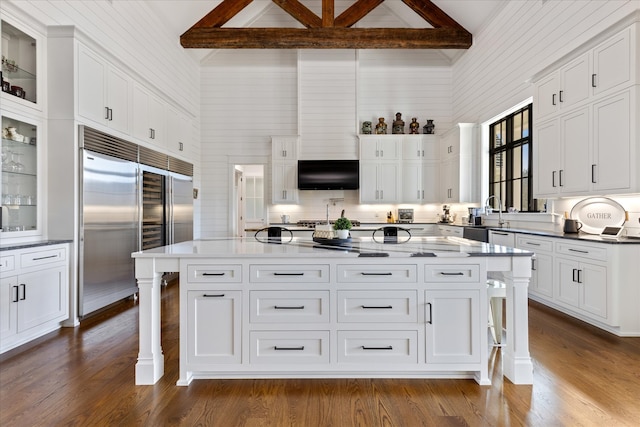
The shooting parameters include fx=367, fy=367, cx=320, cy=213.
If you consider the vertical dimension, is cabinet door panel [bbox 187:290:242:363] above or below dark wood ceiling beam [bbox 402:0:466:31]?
below

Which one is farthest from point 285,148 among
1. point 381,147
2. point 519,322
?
point 519,322

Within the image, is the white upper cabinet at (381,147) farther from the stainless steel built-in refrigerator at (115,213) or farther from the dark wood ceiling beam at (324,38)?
the stainless steel built-in refrigerator at (115,213)

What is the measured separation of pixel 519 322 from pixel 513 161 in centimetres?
405

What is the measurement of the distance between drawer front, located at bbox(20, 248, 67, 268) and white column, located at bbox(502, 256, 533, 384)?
3.77 metres

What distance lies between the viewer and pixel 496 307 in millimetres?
2893

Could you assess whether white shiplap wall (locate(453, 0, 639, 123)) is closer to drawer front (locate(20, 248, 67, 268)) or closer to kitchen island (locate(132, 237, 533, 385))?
kitchen island (locate(132, 237, 533, 385))

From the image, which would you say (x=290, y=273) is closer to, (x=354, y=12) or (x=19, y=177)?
(x=19, y=177)

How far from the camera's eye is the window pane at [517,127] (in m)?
5.51

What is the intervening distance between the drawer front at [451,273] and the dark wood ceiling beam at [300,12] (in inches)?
228

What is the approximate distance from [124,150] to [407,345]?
159 inches

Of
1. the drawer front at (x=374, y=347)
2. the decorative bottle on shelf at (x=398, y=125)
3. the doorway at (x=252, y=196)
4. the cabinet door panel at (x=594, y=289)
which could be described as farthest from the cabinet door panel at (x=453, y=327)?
the doorway at (x=252, y=196)

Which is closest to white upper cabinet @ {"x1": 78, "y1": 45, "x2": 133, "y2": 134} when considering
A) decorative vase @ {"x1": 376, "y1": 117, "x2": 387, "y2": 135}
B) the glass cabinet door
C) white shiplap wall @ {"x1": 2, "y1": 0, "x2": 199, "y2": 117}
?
white shiplap wall @ {"x1": 2, "y1": 0, "x2": 199, "y2": 117}

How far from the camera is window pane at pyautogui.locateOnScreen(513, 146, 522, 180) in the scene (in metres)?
5.52

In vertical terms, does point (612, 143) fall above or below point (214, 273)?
above
